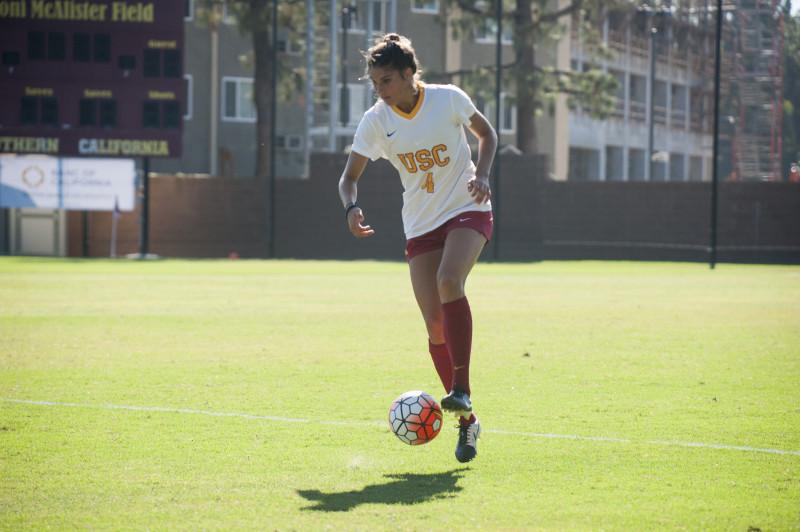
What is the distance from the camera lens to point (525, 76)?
139ft

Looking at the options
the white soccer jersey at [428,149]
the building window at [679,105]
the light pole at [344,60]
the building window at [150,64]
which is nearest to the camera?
the white soccer jersey at [428,149]

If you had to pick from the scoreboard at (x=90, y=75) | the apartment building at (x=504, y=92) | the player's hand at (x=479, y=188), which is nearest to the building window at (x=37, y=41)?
the scoreboard at (x=90, y=75)

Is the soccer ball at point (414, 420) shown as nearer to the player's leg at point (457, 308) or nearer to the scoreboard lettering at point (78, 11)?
the player's leg at point (457, 308)

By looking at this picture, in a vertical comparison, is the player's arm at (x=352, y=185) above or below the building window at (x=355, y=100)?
below

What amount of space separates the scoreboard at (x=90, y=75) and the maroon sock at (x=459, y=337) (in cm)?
2939

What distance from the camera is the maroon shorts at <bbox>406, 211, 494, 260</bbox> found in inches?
299

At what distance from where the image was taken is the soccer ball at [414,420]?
710 cm

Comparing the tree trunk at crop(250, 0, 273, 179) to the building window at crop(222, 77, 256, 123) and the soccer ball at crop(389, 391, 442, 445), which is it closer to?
the building window at crop(222, 77, 256, 123)

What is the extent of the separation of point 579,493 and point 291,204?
1336 inches

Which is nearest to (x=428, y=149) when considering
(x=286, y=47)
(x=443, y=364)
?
(x=443, y=364)

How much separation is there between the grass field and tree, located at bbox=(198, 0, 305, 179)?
83.7ft

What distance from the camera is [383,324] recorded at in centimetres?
1595

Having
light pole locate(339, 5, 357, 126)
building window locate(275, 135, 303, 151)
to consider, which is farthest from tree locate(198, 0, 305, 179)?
building window locate(275, 135, 303, 151)

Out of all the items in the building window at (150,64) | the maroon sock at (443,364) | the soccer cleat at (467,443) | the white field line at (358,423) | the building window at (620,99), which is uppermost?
the building window at (620,99)
